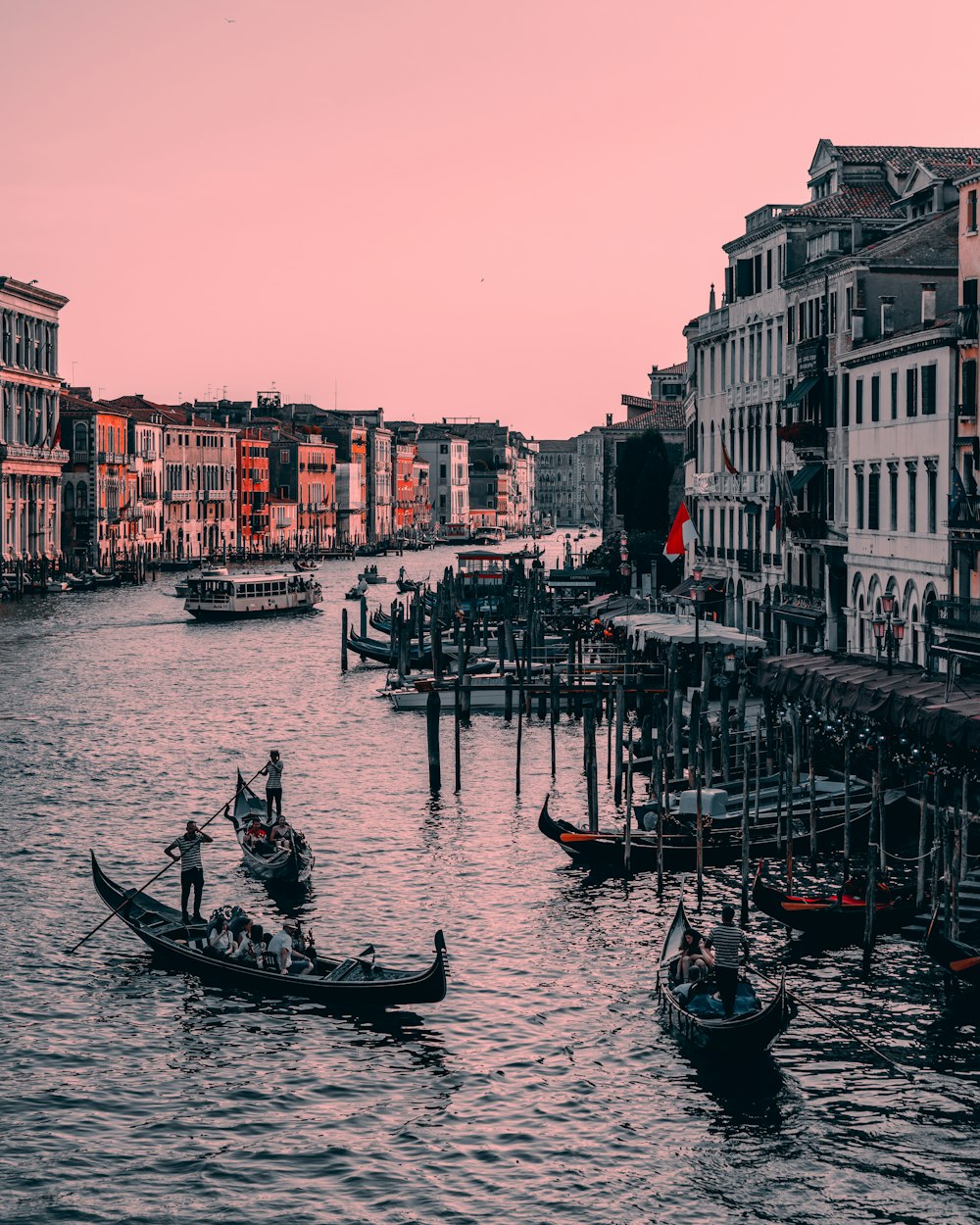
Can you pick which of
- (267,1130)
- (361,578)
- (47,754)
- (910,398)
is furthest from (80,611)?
(267,1130)

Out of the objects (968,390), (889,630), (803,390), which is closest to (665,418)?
(803,390)

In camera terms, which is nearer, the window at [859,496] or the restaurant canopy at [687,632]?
the window at [859,496]

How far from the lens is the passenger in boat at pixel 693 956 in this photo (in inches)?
1013

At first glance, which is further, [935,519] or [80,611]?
[80,611]

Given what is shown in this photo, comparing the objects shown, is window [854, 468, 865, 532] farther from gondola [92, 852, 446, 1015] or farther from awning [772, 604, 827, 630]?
gondola [92, 852, 446, 1015]

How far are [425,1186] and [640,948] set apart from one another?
381 inches

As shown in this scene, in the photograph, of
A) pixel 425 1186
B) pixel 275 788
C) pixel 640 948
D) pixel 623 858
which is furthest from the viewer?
pixel 275 788

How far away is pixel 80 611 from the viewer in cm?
10575

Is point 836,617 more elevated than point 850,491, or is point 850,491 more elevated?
point 850,491

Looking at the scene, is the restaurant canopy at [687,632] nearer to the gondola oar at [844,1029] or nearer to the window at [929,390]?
the window at [929,390]

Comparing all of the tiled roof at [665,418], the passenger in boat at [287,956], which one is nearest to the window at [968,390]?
the passenger in boat at [287,956]

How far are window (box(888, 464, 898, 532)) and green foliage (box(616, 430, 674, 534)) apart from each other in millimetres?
53669

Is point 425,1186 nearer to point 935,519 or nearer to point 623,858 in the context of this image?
point 623,858

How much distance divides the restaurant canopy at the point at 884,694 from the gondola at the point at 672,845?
6.87 ft
